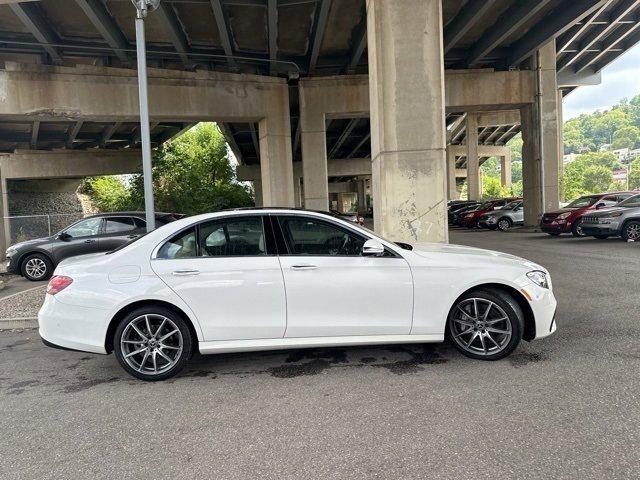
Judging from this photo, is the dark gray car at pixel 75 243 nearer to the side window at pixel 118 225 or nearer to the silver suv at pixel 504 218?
the side window at pixel 118 225

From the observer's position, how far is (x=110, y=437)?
3434mm

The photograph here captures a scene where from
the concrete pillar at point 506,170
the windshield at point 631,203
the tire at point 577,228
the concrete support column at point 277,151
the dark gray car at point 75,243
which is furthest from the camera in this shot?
the concrete pillar at point 506,170

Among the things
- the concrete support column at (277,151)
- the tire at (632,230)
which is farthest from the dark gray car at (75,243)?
the tire at (632,230)

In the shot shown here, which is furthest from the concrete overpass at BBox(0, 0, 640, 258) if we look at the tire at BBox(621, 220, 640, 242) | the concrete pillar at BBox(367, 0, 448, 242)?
the tire at BBox(621, 220, 640, 242)

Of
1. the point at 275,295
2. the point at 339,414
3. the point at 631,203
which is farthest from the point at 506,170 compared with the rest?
the point at 339,414

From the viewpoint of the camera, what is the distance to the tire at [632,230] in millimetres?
14172

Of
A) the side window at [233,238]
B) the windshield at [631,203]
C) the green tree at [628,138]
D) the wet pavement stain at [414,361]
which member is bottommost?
the wet pavement stain at [414,361]

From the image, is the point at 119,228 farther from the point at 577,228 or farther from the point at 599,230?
the point at 577,228

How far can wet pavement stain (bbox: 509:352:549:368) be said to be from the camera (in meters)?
4.57

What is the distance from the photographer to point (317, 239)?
468 centimetres

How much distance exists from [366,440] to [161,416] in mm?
1656

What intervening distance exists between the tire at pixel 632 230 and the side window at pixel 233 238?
45.0 feet

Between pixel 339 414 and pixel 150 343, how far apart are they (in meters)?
1.99

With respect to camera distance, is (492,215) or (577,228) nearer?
(577,228)
